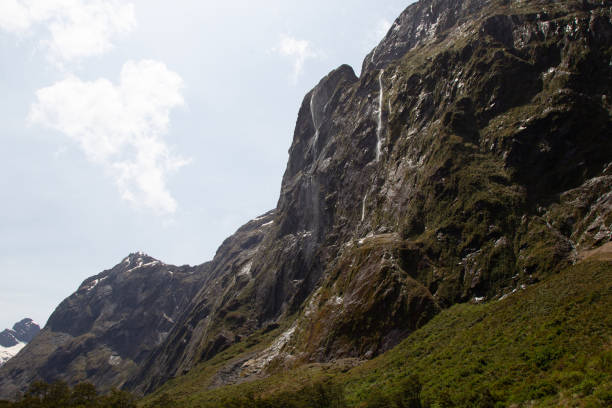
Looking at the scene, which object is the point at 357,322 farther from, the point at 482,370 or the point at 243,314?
the point at 243,314

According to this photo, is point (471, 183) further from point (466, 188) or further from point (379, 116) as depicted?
point (379, 116)

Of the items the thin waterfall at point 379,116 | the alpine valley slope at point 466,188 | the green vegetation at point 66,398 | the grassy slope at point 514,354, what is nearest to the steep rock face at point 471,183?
the alpine valley slope at point 466,188

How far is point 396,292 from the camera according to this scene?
92.1 m

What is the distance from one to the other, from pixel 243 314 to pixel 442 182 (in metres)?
126

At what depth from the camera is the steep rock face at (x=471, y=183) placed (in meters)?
81.8

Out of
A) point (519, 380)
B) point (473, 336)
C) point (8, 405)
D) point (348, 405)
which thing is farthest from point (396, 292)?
point (8, 405)

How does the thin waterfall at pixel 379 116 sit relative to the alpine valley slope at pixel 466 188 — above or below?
above

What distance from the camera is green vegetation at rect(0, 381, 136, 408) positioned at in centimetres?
6391

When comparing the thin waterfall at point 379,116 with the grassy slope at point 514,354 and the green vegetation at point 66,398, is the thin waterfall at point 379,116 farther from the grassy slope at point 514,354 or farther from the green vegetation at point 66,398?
the green vegetation at point 66,398

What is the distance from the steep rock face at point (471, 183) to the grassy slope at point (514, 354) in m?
9.30

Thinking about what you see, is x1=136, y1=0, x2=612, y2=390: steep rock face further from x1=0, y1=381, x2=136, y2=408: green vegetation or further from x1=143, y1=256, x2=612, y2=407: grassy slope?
x1=0, y1=381, x2=136, y2=408: green vegetation

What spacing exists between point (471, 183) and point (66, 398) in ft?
338

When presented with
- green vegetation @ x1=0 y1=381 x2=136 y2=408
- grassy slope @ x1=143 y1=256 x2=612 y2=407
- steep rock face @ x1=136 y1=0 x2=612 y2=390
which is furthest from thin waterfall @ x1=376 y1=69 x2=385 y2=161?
green vegetation @ x1=0 y1=381 x2=136 y2=408

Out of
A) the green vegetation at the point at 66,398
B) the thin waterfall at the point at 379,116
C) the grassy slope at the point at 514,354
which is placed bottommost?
the grassy slope at the point at 514,354
